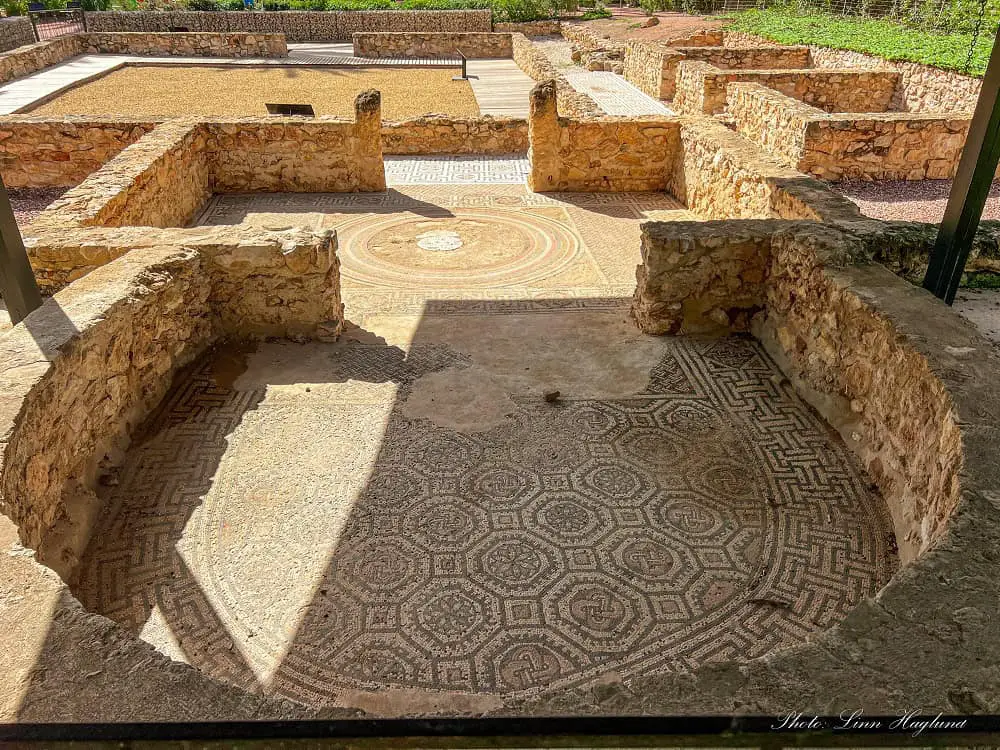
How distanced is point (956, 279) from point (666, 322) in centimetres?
165

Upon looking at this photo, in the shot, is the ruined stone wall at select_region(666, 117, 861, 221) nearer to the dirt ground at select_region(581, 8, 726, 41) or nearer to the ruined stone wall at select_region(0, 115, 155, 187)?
the ruined stone wall at select_region(0, 115, 155, 187)

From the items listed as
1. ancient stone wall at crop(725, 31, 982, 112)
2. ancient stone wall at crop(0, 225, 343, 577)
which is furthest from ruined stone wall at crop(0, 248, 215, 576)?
ancient stone wall at crop(725, 31, 982, 112)

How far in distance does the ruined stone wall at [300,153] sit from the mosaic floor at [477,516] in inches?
134

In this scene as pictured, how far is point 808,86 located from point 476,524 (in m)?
11.0

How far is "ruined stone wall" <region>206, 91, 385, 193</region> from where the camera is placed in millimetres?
7461

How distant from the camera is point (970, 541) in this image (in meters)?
2.03

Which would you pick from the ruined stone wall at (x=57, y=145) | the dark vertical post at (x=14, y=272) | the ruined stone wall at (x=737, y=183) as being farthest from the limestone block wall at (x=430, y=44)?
the dark vertical post at (x=14, y=272)

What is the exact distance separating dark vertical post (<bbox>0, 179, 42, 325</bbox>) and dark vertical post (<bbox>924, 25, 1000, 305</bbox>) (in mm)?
4521

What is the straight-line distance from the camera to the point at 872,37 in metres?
14.7

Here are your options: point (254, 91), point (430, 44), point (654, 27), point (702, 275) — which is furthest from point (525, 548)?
point (654, 27)

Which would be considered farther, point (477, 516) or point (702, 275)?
point (702, 275)

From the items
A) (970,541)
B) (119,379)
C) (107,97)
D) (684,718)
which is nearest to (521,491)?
(970,541)

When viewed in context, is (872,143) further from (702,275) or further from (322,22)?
(322,22)

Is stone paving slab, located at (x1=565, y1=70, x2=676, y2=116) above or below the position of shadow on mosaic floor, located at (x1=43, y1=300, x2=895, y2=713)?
above
